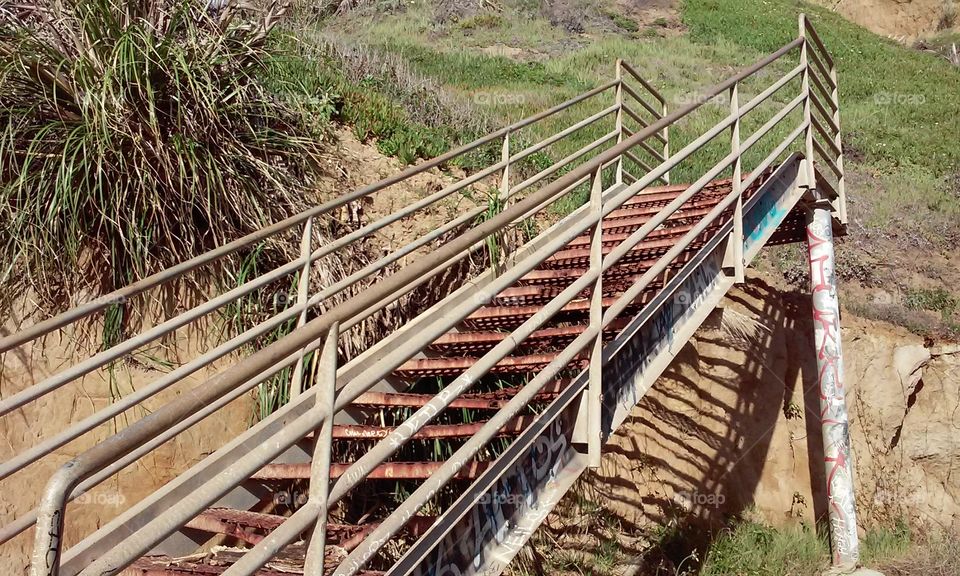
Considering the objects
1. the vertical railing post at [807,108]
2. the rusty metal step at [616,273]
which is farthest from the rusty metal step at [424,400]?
the vertical railing post at [807,108]

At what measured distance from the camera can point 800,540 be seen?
7.90 meters

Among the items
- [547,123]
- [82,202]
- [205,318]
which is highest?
[547,123]

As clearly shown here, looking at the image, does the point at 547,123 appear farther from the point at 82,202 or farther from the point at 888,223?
the point at 82,202

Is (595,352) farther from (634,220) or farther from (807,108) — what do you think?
(807,108)

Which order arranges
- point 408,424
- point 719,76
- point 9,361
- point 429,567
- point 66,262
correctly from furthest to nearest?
point 719,76
point 66,262
point 9,361
point 429,567
point 408,424

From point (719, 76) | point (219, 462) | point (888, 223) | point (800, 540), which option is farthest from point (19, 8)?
point (719, 76)

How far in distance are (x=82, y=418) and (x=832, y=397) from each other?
5.68 metres

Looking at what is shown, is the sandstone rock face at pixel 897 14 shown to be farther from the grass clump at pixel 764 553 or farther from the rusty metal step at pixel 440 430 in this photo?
the rusty metal step at pixel 440 430

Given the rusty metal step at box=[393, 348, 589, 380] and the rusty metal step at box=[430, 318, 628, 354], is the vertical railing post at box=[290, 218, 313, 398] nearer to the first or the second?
the rusty metal step at box=[393, 348, 589, 380]

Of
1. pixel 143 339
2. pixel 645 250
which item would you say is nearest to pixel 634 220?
pixel 645 250

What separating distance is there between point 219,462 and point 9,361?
2026 millimetres

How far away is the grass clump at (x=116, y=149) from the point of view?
17.5 feet

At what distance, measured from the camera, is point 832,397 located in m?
7.11

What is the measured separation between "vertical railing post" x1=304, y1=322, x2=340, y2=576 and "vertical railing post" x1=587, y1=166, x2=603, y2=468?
161cm
